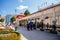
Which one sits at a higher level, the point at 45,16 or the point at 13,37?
the point at 45,16

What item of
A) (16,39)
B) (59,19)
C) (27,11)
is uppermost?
(27,11)

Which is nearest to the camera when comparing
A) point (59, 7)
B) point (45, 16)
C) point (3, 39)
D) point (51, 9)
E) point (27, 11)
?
point (3, 39)

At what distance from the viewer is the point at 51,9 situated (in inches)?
861

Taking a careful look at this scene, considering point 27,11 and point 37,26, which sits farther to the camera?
point 27,11

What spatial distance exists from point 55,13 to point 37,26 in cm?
1055

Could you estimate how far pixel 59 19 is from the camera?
23.8 meters

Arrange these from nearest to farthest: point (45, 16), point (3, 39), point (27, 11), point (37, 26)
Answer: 1. point (3, 39)
2. point (45, 16)
3. point (37, 26)
4. point (27, 11)

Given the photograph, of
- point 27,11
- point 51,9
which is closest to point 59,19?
point 51,9

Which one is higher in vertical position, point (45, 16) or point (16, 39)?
point (45, 16)

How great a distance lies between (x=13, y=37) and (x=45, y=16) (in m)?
16.7

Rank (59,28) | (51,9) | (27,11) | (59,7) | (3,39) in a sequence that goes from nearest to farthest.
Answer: (3,39) → (59,7) → (59,28) → (51,9) → (27,11)

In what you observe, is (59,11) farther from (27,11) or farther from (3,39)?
(27,11)

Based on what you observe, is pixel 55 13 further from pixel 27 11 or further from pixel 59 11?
pixel 27 11

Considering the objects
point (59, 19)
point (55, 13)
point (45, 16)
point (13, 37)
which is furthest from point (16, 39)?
point (45, 16)
